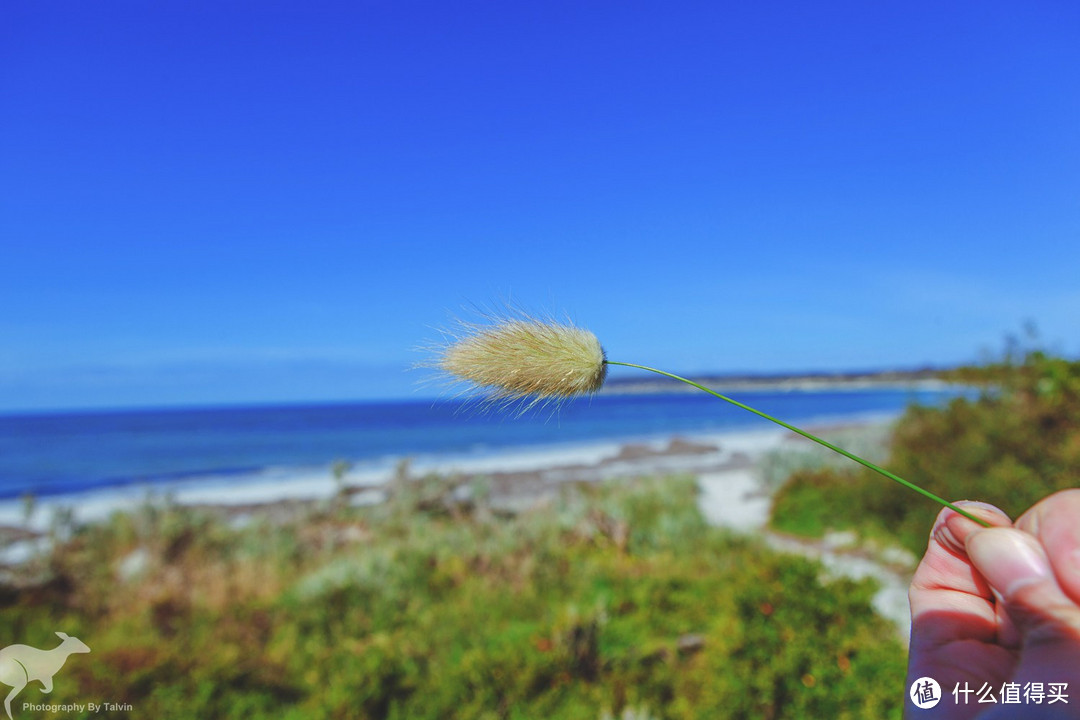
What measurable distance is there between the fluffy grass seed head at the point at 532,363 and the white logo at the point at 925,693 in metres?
0.84

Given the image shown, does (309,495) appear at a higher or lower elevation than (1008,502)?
lower

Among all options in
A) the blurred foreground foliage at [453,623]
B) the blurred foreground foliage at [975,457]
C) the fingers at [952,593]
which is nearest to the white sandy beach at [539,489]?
the blurred foreground foliage at [975,457]

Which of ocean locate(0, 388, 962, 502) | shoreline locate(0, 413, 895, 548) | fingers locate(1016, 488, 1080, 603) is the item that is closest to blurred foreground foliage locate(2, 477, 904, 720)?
shoreline locate(0, 413, 895, 548)

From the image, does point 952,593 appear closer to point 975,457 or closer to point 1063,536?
point 1063,536

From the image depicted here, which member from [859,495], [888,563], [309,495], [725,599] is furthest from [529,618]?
[309,495]

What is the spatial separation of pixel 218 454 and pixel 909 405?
34.7 meters

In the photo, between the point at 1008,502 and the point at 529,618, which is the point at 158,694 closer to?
the point at 529,618

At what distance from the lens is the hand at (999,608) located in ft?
3.18

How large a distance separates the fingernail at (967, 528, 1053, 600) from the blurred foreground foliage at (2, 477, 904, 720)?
9.78 ft

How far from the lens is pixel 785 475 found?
45.3ft

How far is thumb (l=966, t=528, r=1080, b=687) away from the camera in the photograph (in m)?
0.95
